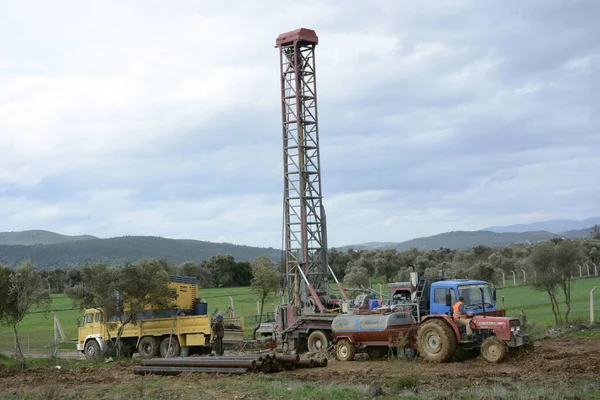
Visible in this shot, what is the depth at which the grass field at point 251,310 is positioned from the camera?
3822 centimetres

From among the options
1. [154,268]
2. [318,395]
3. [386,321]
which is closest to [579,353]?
[386,321]

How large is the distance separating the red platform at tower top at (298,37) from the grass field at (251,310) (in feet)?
44.9

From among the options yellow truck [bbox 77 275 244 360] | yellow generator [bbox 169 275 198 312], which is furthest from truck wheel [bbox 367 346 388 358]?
yellow generator [bbox 169 275 198 312]

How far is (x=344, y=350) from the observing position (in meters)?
24.2

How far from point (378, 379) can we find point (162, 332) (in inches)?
566

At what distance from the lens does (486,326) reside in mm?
21281

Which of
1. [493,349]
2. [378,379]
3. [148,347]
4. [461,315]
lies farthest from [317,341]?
[378,379]

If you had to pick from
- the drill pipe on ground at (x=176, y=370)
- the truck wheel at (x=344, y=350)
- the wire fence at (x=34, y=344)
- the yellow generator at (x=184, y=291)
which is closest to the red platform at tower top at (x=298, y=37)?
the yellow generator at (x=184, y=291)

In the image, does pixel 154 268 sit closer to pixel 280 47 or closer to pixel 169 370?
pixel 169 370

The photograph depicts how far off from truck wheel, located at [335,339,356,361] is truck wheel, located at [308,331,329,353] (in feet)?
6.02

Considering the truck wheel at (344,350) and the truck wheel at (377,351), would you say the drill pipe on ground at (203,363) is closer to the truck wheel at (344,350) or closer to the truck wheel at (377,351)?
the truck wheel at (344,350)

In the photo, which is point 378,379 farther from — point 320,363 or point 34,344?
point 34,344

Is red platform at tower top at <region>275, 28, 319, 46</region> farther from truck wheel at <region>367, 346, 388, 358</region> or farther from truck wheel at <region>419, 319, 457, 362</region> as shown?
truck wheel at <region>419, 319, 457, 362</region>

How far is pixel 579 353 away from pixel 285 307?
1188 cm
